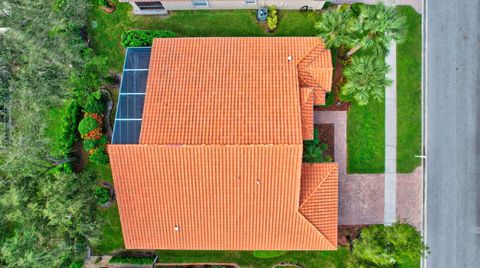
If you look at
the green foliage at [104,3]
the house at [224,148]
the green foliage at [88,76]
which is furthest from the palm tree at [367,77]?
the green foliage at [104,3]

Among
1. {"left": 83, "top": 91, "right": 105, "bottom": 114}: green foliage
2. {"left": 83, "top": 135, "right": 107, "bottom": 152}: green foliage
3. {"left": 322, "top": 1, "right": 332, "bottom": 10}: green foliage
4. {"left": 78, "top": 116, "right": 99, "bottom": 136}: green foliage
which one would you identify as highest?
{"left": 322, "top": 1, "right": 332, "bottom": 10}: green foliage

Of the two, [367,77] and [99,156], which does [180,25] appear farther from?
[367,77]

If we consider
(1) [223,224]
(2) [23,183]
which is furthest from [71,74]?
(1) [223,224]

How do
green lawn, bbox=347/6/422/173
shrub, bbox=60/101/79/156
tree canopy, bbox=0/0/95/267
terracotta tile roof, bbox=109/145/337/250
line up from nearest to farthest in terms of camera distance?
tree canopy, bbox=0/0/95/267
terracotta tile roof, bbox=109/145/337/250
shrub, bbox=60/101/79/156
green lawn, bbox=347/6/422/173

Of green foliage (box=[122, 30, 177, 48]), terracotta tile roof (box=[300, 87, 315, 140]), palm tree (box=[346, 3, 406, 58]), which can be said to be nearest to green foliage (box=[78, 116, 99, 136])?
green foliage (box=[122, 30, 177, 48])

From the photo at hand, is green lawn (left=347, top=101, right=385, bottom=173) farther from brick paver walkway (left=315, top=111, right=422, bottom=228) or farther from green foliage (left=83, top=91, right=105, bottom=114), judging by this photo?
green foliage (left=83, top=91, right=105, bottom=114)

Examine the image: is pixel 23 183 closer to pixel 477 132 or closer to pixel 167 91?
pixel 167 91

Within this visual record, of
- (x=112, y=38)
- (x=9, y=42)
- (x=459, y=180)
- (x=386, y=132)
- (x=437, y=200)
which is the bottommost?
(x=437, y=200)
